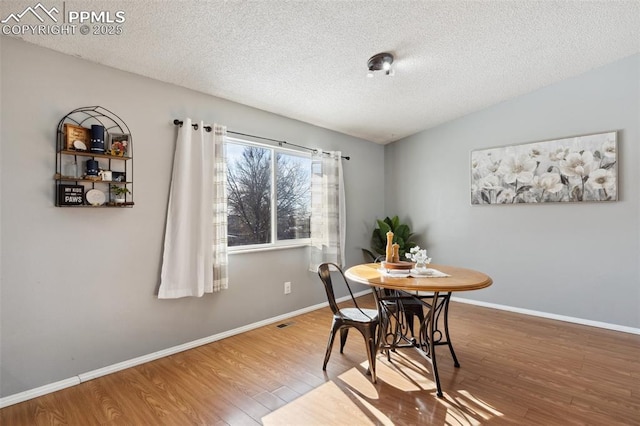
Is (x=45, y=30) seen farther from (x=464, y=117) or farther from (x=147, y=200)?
(x=464, y=117)

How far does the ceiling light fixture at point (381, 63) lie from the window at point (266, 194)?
141 centimetres

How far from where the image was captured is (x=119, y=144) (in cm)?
229

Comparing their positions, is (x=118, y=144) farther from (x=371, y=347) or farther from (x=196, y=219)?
(x=371, y=347)

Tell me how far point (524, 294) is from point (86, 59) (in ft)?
16.2

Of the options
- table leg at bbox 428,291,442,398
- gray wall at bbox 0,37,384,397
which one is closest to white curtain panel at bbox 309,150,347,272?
gray wall at bbox 0,37,384,397

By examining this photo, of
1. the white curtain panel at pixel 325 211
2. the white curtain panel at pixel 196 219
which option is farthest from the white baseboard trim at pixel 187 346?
the white curtain panel at pixel 325 211

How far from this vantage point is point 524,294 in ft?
12.3

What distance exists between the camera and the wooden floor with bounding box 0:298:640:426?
1.79m

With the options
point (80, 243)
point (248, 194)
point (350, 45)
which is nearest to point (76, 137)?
point (80, 243)

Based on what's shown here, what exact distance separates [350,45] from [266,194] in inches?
69.2

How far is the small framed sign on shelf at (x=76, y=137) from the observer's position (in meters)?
2.06

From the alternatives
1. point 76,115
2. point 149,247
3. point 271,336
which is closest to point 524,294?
point 271,336

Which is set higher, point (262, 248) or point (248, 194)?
point (248, 194)

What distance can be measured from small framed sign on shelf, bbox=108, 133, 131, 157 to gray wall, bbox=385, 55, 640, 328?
3.83 meters
